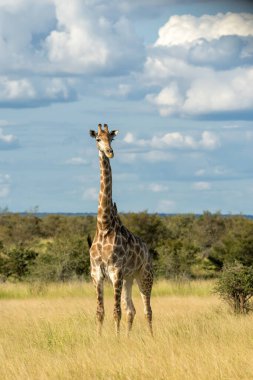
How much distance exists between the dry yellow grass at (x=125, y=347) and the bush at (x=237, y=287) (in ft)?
0.95

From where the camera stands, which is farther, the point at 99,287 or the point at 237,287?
the point at 237,287

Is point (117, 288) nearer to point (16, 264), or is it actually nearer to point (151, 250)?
point (16, 264)

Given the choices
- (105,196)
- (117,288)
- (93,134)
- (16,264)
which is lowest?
(117,288)

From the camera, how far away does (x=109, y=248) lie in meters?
12.6

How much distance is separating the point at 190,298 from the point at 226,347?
1080cm

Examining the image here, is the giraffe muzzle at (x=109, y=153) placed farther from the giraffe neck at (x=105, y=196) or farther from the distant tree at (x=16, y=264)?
the distant tree at (x=16, y=264)

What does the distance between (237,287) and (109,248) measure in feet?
16.6

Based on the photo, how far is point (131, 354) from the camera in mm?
10297

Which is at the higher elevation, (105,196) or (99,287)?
(105,196)

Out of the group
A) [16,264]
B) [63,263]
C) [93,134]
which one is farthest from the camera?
[16,264]

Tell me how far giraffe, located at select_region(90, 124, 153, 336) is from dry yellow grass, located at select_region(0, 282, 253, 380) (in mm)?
501

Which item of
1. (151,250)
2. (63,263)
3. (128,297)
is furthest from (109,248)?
(151,250)

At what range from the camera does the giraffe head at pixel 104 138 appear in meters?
12.5

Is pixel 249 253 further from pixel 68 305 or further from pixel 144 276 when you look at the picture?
pixel 144 276
